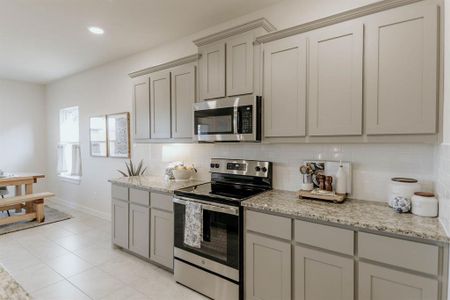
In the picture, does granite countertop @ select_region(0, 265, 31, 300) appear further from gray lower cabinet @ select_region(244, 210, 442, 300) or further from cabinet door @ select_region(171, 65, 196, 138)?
cabinet door @ select_region(171, 65, 196, 138)

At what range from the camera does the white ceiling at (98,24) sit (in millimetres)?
2629

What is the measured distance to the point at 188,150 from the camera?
11.3 feet

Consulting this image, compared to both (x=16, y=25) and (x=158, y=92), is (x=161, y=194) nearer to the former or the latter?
(x=158, y=92)

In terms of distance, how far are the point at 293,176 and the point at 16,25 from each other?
3.72m

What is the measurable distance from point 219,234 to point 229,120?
1081mm

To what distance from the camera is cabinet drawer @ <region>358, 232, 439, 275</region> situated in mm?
1412

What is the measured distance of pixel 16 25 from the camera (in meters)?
3.07

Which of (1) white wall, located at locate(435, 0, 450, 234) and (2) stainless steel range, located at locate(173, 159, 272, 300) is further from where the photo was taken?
(2) stainless steel range, located at locate(173, 159, 272, 300)

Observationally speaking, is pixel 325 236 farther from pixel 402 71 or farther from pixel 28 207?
pixel 28 207

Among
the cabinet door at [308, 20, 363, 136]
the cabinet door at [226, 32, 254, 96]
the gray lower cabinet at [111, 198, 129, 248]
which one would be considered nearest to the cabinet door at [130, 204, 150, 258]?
the gray lower cabinet at [111, 198, 129, 248]

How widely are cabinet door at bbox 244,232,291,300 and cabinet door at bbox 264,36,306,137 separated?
36.7 inches

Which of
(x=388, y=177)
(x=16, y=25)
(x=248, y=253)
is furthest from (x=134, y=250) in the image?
(x=16, y=25)

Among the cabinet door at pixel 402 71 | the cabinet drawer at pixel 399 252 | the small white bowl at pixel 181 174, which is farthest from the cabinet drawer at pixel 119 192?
the cabinet door at pixel 402 71

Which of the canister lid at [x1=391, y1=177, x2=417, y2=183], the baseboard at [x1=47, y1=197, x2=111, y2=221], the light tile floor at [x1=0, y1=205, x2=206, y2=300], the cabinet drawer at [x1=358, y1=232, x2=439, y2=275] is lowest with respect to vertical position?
the light tile floor at [x1=0, y1=205, x2=206, y2=300]
